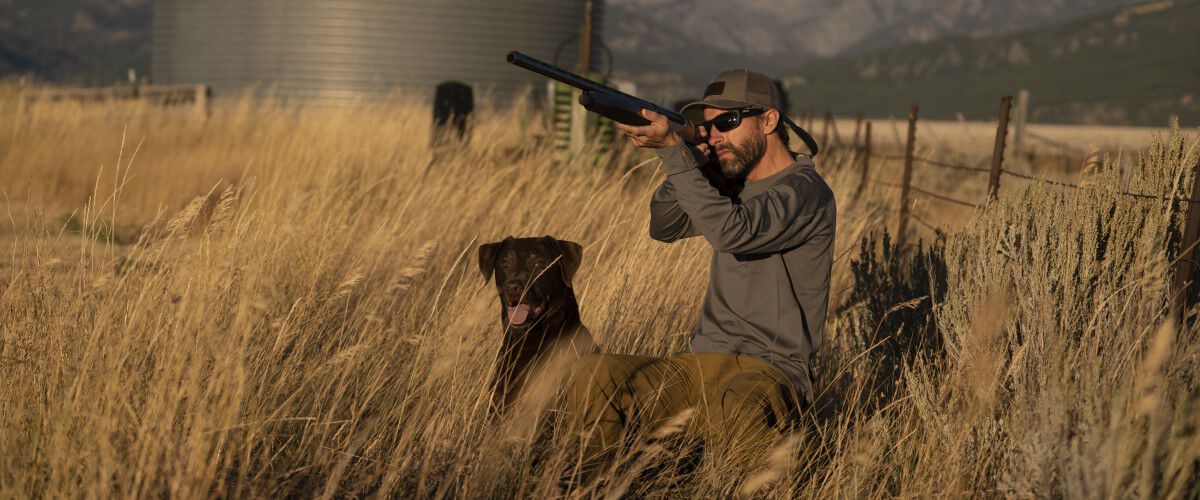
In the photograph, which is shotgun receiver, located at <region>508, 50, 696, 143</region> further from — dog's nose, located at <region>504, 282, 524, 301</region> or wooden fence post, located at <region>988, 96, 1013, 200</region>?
wooden fence post, located at <region>988, 96, 1013, 200</region>

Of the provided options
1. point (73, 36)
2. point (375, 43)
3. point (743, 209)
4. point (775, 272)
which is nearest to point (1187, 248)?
point (775, 272)

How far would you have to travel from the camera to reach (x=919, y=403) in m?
3.27

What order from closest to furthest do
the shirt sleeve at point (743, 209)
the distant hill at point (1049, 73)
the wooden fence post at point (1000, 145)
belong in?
the shirt sleeve at point (743, 209) → the wooden fence post at point (1000, 145) → the distant hill at point (1049, 73)

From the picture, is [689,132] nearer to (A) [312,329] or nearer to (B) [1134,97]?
(A) [312,329]

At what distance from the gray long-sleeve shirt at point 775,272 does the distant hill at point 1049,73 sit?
6433 cm

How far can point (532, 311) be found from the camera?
3.39m

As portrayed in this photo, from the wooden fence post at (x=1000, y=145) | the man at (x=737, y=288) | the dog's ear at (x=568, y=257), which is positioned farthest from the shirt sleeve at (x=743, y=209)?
the wooden fence post at (x=1000, y=145)

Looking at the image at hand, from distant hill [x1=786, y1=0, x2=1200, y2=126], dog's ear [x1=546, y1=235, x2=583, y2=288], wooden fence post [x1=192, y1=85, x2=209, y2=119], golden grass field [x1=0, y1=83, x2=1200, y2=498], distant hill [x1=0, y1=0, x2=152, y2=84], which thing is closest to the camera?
golden grass field [x1=0, y1=83, x2=1200, y2=498]

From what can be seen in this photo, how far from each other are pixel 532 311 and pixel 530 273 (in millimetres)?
129

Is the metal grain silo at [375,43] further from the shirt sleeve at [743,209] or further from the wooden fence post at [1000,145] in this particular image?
the shirt sleeve at [743,209]

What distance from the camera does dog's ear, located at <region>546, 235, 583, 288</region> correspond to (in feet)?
11.5

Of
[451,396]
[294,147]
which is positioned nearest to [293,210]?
[451,396]

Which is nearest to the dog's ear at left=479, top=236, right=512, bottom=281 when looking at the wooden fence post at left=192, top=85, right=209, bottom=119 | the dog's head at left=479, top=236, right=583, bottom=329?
the dog's head at left=479, top=236, right=583, bottom=329

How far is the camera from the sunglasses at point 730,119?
3.32 metres
